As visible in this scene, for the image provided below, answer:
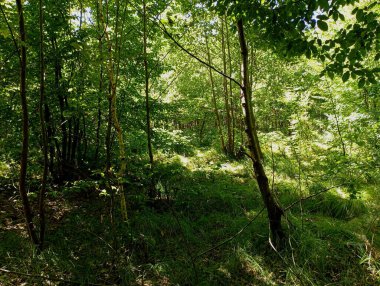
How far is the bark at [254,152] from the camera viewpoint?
119 inches

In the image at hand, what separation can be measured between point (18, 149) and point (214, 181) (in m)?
4.26

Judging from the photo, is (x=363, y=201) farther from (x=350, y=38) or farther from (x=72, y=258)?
(x=72, y=258)

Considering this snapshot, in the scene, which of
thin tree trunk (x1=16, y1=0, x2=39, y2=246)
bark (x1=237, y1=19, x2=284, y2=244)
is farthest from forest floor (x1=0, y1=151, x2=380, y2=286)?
thin tree trunk (x1=16, y1=0, x2=39, y2=246)

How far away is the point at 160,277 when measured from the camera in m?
3.38

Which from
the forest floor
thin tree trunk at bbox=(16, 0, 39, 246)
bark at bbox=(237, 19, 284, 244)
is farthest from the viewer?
the forest floor

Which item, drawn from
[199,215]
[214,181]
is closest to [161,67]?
[214,181]

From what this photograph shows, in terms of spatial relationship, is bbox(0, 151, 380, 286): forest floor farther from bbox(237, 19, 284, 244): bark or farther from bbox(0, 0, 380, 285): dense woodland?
bbox(237, 19, 284, 244): bark

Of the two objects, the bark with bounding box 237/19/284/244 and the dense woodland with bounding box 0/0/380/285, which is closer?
the dense woodland with bounding box 0/0/380/285

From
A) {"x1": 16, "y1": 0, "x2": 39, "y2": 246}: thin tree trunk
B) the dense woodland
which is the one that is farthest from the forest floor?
{"x1": 16, "y1": 0, "x2": 39, "y2": 246}: thin tree trunk

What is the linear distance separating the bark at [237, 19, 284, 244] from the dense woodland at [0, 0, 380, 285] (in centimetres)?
2

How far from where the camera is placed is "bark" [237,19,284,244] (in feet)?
9.89

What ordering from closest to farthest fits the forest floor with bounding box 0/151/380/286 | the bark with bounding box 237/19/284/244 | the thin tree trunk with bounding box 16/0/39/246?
the thin tree trunk with bounding box 16/0/39/246
the bark with bounding box 237/19/284/244
the forest floor with bounding box 0/151/380/286

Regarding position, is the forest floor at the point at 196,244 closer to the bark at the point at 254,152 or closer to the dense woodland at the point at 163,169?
the dense woodland at the point at 163,169

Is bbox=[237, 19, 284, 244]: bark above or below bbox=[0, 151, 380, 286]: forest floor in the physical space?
above
